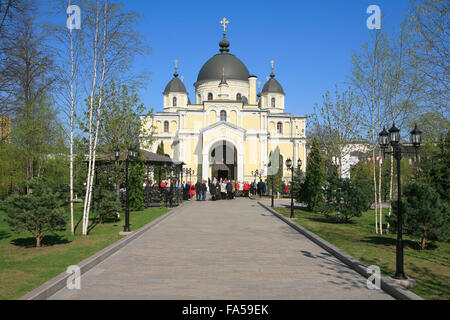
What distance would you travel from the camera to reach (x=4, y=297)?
536 centimetres

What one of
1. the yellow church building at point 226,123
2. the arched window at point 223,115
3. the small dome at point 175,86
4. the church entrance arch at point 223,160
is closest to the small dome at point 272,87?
the yellow church building at point 226,123

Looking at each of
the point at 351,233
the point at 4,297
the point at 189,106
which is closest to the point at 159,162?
the point at 351,233

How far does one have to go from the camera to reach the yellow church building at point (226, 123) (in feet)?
163

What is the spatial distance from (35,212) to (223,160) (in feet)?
145

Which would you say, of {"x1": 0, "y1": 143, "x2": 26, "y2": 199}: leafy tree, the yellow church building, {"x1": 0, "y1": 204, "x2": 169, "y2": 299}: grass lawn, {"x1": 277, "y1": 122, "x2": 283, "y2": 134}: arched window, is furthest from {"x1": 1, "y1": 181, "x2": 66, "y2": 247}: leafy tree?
{"x1": 277, "y1": 122, "x2": 283, "y2": 134}: arched window

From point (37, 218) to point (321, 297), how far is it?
720cm

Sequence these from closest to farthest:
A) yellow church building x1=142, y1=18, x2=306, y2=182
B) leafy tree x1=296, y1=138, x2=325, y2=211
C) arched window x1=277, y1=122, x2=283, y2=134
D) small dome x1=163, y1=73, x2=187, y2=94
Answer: leafy tree x1=296, y1=138, x2=325, y2=211
yellow church building x1=142, y1=18, x2=306, y2=182
arched window x1=277, y1=122, x2=283, y2=134
small dome x1=163, y1=73, x2=187, y2=94

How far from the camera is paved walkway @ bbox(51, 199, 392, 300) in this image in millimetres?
5812

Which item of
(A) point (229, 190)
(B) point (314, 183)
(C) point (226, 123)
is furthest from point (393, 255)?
(C) point (226, 123)

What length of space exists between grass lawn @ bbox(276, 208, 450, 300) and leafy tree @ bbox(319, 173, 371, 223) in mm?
1408

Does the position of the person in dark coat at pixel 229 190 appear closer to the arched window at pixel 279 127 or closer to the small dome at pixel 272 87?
the arched window at pixel 279 127

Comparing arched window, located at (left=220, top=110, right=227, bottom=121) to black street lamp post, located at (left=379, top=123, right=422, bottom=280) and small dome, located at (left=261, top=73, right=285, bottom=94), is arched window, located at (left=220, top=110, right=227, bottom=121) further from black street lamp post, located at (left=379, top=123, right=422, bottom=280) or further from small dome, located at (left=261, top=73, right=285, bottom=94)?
black street lamp post, located at (left=379, top=123, right=422, bottom=280)

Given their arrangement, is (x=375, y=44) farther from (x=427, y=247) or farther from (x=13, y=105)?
(x=13, y=105)

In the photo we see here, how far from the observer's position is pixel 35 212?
9312 mm
